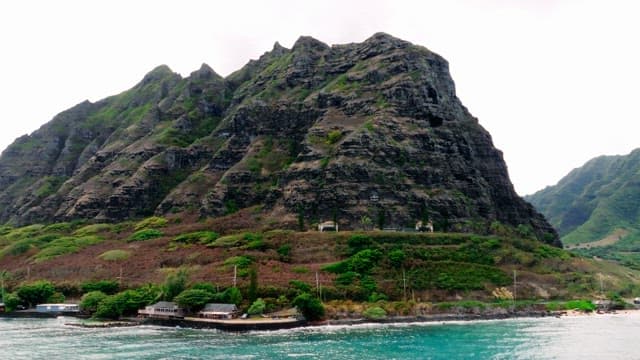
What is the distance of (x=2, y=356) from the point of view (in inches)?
3327

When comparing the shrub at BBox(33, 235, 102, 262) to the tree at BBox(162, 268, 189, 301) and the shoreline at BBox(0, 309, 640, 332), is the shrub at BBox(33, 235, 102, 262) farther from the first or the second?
the tree at BBox(162, 268, 189, 301)

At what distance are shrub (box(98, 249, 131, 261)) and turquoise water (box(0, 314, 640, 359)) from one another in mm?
45458

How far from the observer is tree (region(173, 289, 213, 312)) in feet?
396

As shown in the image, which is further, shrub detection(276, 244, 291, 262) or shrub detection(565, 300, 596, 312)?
shrub detection(276, 244, 291, 262)

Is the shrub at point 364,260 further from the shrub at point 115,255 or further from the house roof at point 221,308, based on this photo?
the shrub at point 115,255

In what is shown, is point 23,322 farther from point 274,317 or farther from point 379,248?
point 379,248

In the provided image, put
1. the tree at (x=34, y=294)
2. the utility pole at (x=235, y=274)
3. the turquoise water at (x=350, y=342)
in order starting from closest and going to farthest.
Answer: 1. the turquoise water at (x=350, y=342)
2. the utility pole at (x=235, y=274)
3. the tree at (x=34, y=294)

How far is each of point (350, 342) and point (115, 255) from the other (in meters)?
93.0

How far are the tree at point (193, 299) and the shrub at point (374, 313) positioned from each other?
2921 centimetres

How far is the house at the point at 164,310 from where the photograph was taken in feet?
397

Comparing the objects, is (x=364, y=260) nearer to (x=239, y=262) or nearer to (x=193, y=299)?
(x=239, y=262)

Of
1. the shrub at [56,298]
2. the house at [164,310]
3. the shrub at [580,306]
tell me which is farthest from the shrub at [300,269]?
the shrub at [580,306]

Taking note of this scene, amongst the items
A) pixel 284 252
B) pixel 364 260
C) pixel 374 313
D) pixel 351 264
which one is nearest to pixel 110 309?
pixel 284 252

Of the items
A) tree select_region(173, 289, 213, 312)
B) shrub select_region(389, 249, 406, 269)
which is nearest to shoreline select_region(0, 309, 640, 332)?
tree select_region(173, 289, 213, 312)
